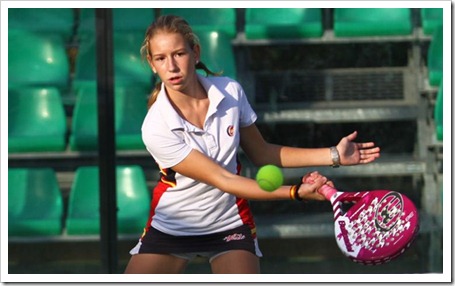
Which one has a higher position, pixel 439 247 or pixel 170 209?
pixel 170 209

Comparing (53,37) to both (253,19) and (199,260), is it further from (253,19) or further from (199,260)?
(199,260)

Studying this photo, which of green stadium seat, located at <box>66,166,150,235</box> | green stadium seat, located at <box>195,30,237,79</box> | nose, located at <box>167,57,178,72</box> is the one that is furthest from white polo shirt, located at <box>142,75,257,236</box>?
green stadium seat, located at <box>195,30,237,79</box>

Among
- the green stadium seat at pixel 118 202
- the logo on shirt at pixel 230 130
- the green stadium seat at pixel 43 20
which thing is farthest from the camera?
the green stadium seat at pixel 43 20

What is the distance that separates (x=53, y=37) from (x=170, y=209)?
7.15 feet

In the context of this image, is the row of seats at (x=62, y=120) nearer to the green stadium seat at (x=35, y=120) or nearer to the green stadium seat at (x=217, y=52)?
the green stadium seat at (x=35, y=120)

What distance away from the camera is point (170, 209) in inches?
148

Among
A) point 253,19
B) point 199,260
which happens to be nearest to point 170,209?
point 199,260

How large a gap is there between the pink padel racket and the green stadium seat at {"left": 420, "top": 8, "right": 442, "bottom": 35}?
7.09 feet

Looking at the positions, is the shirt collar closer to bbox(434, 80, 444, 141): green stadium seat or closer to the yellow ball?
the yellow ball

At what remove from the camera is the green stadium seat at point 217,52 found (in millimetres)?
5594

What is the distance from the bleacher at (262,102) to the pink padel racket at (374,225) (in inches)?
71.9

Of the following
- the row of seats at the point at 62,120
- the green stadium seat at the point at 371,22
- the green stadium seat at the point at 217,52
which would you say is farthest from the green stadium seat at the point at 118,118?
the green stadium seat at the point at 371,22

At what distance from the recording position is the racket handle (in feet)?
11.3

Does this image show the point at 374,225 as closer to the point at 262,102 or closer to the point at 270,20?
the point at 262,102
